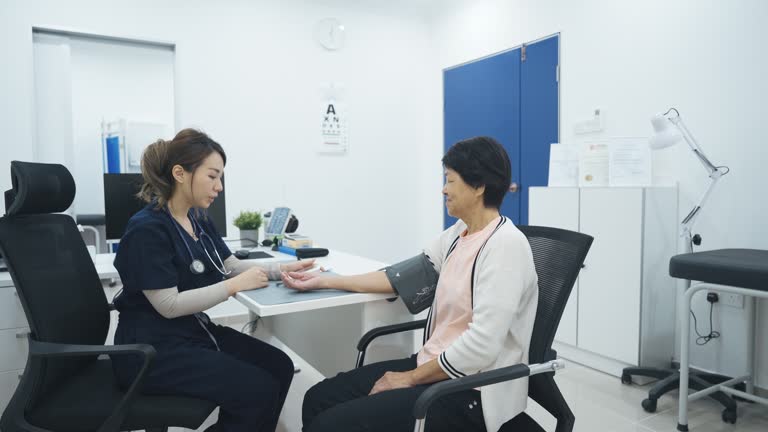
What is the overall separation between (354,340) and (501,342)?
0.76 m

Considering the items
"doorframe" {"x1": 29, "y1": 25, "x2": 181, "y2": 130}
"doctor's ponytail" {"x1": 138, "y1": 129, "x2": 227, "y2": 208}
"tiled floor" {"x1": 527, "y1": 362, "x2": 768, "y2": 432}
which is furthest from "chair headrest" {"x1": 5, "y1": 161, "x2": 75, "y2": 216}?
"doorframe" {"x1": 29, "y1": 25, "x2": 181, "y2": 130}

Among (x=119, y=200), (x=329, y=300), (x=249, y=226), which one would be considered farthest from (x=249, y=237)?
(x=329, y=300)

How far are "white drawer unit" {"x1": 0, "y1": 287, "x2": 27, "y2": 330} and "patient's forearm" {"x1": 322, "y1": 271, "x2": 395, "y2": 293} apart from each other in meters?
1.23

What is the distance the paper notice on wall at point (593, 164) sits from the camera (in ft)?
10.6

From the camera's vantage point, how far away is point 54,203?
1.58 metres

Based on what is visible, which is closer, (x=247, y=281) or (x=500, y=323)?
(x=500, y=323)

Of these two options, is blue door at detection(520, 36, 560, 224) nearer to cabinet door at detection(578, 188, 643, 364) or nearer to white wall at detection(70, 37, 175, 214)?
cabinet door at detection(578, 188, 643, 364)

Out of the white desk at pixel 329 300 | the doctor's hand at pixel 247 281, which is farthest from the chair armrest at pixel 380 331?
the doctor's hand at pixel 247 281

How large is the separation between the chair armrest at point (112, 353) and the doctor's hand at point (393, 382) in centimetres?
60

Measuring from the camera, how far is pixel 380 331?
65.0 inches

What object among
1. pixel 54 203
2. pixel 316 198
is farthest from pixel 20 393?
pixel 316 198

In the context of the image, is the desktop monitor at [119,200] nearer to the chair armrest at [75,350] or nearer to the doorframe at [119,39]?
the chair armrest at [75,350]

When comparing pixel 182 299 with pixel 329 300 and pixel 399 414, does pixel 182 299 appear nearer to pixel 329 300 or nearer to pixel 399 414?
pixel 329 300

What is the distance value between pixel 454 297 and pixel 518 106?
9.27ft
